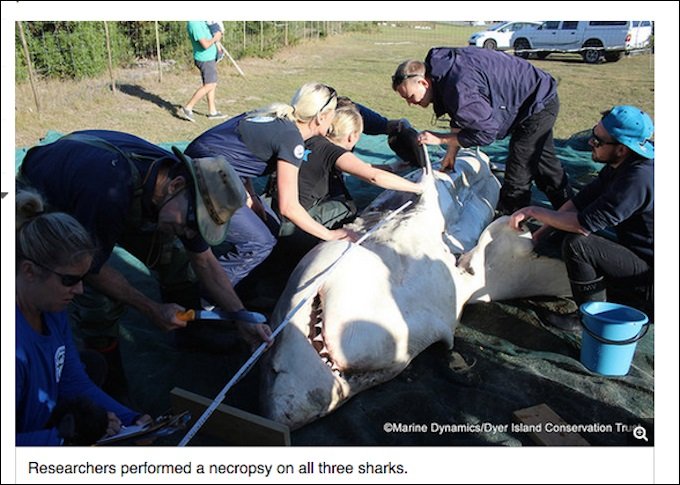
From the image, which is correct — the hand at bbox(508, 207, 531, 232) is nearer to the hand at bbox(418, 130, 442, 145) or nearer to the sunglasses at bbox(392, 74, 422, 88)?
the hand at bbox(418, 130, 442, 145)

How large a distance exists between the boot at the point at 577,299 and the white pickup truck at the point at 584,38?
13.2m

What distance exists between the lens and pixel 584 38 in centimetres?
1692

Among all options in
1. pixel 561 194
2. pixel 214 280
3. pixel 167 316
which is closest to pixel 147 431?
pixel 167 316

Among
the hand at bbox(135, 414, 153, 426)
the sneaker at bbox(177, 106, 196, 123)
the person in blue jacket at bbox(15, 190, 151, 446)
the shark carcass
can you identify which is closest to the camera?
the person in blue jacket at bbox(15, 190, 151, 446)

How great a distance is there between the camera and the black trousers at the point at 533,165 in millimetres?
4695

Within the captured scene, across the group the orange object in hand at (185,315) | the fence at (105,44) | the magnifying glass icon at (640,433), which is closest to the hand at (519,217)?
the magnifying glass icon at (640,433)

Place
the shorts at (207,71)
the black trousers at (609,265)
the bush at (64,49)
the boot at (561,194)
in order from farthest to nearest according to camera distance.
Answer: the bush at (64,49)
the shorts at (207,71)
the boot at (561,194)
the black trousers at (609,265)

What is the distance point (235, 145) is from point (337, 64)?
12.8 meters

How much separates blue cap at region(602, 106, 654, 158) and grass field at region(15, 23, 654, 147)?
4.90 meters

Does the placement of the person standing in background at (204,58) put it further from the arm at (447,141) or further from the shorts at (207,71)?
the arm at (447,141)

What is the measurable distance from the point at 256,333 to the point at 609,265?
79.9 inches

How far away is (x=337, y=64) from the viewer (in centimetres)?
1553

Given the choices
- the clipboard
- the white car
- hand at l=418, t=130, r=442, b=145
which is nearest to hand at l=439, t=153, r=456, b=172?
hand at l=418, t=130, r=442, b=145

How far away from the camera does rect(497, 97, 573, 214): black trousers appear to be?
4.70 m
